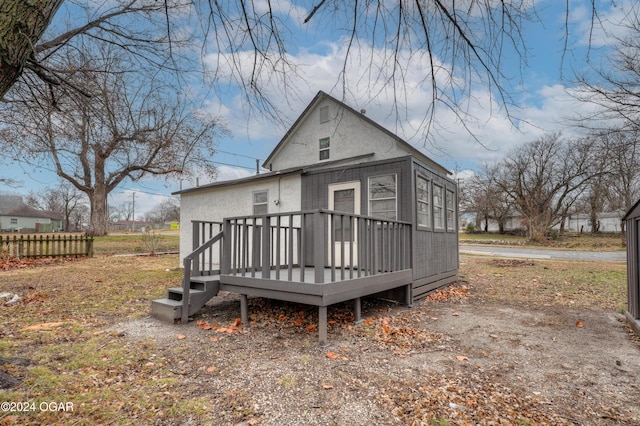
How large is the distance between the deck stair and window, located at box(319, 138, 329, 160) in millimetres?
7226

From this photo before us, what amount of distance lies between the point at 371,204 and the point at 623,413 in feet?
16.8

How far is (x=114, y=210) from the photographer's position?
180 feet

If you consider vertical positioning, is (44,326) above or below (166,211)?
below

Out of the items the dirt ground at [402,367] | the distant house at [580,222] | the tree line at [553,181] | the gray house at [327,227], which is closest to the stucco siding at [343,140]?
the gray house at [327,227]

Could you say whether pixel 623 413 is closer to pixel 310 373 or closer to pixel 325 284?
pixel 310 373

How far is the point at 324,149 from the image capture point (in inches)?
479

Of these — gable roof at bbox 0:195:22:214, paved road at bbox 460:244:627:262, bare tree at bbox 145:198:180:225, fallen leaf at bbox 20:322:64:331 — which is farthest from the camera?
gable roof at bbox 0:195:22:214

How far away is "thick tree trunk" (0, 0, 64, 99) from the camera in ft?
6.06

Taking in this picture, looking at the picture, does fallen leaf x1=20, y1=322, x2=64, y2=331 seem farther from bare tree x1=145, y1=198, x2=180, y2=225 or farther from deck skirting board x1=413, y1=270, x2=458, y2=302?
bare tree x1=145, y1=198, x2=180, y2=225

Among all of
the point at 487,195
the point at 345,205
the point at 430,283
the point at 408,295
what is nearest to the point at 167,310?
the point at 345,205

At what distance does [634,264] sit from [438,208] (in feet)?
13.2

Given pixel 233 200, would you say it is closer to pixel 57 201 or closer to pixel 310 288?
pixel 310 288

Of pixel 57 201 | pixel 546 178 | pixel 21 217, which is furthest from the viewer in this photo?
pixel 57 201

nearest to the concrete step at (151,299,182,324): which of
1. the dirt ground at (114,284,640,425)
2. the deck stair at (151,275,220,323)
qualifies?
the deck stair at (151,275,220,323)
